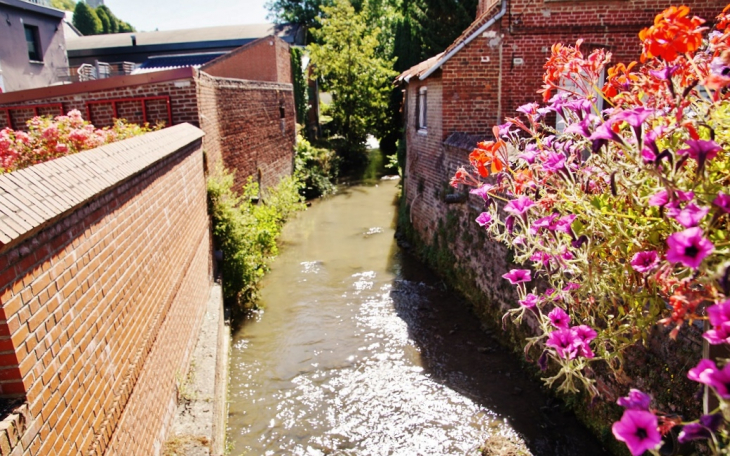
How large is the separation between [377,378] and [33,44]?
2213 centimetres

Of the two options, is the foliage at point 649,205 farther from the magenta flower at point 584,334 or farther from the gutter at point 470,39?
the gutter at point 470,39

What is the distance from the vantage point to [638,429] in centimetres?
180

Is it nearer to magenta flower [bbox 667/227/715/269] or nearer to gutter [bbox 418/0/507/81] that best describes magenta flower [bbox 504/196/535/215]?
magenta flower [bbox 667/227/715/269]

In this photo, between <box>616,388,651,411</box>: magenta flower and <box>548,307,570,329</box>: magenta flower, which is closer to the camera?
<box>616,388,651,411</box>: magenta flower

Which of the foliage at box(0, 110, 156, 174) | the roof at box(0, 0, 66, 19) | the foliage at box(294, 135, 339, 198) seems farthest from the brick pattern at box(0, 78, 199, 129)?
the roof at box(0, 0, 66, 19)

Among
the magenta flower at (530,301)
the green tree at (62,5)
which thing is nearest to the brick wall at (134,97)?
the magenta flower at (530,301)

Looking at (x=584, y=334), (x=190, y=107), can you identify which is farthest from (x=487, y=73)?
(x=584, y=334)

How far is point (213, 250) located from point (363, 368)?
351 centimetres

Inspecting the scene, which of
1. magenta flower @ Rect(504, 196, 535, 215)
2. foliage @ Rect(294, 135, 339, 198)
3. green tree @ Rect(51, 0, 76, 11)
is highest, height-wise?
green tree @ Rect(51, 0, 76, 11)

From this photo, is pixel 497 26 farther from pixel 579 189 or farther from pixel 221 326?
pixel 579 189

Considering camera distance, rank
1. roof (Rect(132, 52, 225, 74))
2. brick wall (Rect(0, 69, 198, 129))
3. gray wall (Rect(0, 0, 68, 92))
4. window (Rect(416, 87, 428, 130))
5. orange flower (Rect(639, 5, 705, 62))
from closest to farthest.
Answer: orange flower (Rect(639, 5, 705, 62)) < brick wall (Rect(0, 69, 198, 129)) < window (Rect(416, 87, 428, 130)) < gray wall (Rect(0, 0, 68, 92)) < roof (Rect(132, 52, 225, 74))

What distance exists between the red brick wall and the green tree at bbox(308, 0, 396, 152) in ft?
20.7

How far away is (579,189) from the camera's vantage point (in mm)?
2793

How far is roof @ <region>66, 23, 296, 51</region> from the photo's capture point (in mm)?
31984
